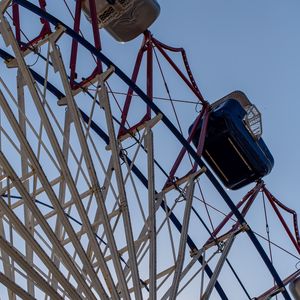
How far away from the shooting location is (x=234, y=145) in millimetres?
20781

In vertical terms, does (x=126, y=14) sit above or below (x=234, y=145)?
above

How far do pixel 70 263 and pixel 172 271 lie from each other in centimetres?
477

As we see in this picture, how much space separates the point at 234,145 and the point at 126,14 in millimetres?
4986

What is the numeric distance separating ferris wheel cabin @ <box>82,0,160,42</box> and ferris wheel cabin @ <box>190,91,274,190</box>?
3.45 m

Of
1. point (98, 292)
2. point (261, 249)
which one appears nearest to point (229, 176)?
point (261, 249)

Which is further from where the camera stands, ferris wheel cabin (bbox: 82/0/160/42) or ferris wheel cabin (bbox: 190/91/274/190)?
ferris wheel cabin (bbox: 190/91/274/190)

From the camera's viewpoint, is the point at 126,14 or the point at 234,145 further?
the point at 234,145

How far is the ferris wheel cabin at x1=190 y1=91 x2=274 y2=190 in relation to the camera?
68.0 feet

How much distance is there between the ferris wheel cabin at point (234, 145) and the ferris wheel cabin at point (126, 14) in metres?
3.45

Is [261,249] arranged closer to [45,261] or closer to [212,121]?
[212,121]

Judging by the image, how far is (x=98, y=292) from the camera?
13.3 meters

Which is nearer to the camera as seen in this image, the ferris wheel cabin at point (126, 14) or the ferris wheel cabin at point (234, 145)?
the ferris wheel cabin at point (126, 14)

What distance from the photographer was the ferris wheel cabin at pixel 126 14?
1878cm

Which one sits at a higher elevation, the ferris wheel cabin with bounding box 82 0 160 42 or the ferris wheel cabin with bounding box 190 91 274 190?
the ferris wheel cabin with bounding box 82 0 160 42
